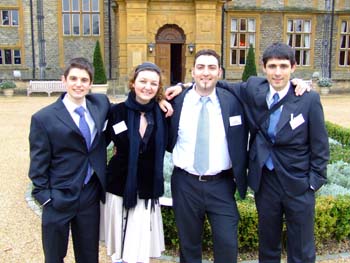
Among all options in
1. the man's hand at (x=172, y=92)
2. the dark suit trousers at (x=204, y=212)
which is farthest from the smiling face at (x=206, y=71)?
the dark suit trousers at (x=204, y=212)

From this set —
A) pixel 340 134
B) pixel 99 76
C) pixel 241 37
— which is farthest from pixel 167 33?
pixel 340 134

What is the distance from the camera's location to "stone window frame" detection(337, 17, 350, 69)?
74.7 feet

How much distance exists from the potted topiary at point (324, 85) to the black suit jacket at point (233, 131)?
62.1ft

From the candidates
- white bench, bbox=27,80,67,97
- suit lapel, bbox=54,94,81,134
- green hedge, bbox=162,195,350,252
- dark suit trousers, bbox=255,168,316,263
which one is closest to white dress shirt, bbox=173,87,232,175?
dark suit trousers, bbox=255,168,316,263

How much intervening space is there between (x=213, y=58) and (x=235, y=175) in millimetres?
910

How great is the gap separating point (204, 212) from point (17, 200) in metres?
3.72

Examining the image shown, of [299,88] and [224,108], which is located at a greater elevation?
[299,88]

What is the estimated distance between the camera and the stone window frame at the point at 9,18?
68.3 ft

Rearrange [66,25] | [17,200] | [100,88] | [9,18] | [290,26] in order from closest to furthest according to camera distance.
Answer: [17,200] → [100,88] → [9,18] → [66,25] → [290,26]

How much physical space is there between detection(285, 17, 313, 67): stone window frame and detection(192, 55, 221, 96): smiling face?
20.5m

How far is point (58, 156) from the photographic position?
2.93 metres

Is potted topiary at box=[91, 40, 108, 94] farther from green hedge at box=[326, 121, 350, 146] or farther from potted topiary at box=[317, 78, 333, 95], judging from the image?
green hedge at box=[326, 121, 350, 146]

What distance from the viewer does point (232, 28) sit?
2186 cm

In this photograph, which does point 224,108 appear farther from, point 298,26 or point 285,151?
point 298,26
